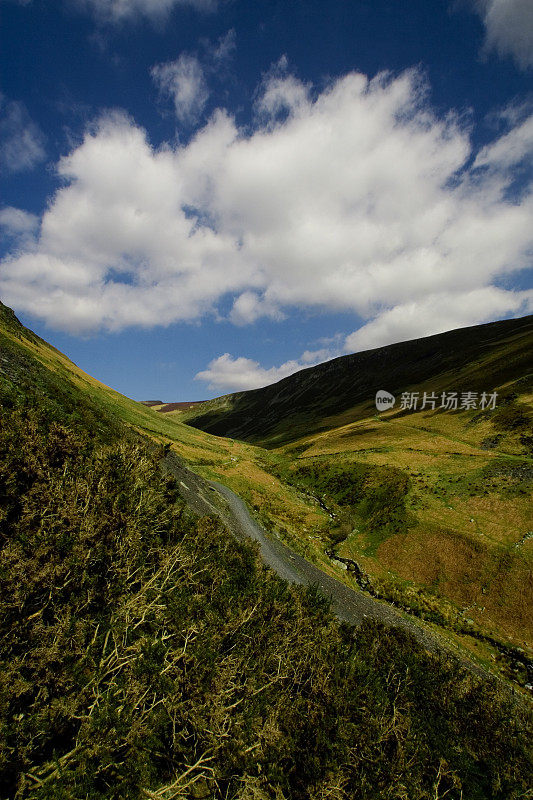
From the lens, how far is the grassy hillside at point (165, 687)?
250 inches

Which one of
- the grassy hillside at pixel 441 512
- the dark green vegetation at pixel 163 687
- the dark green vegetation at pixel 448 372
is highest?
the dark green vegetation at pixel 448 372

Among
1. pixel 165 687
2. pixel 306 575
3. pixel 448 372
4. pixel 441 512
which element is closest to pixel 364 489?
pixel 441 512

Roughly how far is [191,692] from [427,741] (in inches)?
370

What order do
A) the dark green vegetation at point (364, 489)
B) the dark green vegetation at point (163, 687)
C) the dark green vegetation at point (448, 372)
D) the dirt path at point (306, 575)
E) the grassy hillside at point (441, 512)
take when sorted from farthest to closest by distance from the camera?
the dark green vegetation at point (448, 372)
the dark green vegetation at point (364, 489)
the grassy hillside at point (441, 512)
the dirt path at point (306, 575)
the dark green vegetation at point (163, 687)

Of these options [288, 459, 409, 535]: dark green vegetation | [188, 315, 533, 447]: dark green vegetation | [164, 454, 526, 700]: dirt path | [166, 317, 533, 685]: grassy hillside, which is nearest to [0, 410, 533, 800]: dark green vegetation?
[164, 454, 526, 700]: dirt path

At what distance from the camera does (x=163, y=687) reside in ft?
26.0

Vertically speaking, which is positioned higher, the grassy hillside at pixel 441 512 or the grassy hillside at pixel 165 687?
the grassy hillside at pixel 165 687

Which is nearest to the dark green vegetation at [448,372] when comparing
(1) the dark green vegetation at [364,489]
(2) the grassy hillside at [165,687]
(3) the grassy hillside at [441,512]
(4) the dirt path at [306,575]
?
(3) the grassy hillside at [441,512]

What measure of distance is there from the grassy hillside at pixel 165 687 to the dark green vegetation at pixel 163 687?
54 mm

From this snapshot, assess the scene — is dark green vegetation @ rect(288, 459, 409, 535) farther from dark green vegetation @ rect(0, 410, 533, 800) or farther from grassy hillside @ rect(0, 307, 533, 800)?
dark green vegetation @ rect(0, 410, 533, 800)

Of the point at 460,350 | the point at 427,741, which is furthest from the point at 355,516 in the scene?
the point at 460,350

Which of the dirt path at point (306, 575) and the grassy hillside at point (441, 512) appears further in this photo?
the grassy hillside at point (441, 512)

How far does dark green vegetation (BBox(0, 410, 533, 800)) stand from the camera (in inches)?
249

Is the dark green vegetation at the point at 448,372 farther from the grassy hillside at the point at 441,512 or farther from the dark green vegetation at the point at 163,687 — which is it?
the dark green vegetation at the point at 163,687
